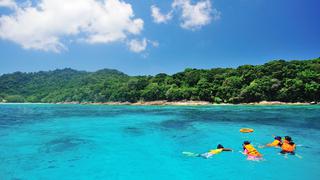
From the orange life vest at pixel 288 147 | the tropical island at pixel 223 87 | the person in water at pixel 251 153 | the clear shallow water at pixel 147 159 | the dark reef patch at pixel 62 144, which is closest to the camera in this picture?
the clear shallow water at pixel 147 159

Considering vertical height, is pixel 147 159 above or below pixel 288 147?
below

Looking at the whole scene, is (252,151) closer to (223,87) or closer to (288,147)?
(288,147)

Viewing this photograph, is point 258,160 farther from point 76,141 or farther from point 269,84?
point 269,84

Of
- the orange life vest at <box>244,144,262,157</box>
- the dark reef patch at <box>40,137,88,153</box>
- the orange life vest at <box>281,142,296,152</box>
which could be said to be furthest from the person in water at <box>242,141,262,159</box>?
the dark reef patch at <box>40,137,88,153</box>

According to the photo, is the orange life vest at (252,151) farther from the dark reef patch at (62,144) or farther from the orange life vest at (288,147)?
the dark reef patch at (62,144)

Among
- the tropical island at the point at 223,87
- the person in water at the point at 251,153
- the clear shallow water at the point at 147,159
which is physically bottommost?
the clear shallow water at the point at 147,159

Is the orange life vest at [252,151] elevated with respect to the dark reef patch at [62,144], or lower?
elevated

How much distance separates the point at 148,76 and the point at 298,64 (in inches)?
2470

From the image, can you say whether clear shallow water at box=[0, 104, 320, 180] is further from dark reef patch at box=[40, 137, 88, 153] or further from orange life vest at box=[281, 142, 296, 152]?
orange life vest at box=[281, 142, 296, 152]

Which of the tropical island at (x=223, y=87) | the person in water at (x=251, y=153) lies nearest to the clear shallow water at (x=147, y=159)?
the person in water at (x=251, y=153)

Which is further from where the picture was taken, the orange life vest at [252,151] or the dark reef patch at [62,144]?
the dark reef patch at [62,144]

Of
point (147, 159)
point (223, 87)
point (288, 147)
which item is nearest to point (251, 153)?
point (288, 147)

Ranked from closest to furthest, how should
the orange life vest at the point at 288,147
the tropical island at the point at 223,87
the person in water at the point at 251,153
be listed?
1. the person in water at the point at 251,153
2. the orange life vest at the point at 288,147
3. the tropical island at the point at 223,87

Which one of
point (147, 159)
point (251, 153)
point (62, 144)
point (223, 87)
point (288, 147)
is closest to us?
point (251, 153)
